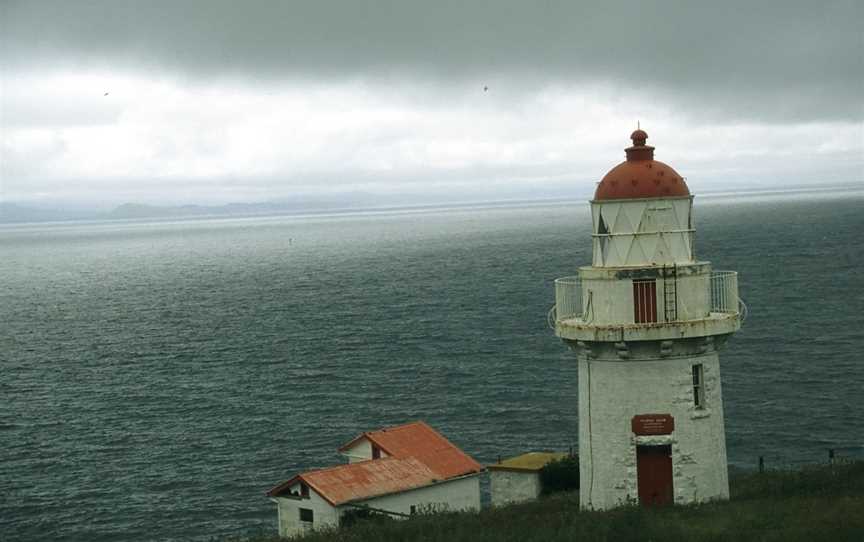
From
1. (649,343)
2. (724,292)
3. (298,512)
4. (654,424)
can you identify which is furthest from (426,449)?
(649,343)

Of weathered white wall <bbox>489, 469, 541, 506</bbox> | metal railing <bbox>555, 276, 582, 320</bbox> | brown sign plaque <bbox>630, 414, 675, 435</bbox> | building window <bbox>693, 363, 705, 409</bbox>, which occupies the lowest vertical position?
weathered white wall <bbox>489, 469, 541, 506</bbox>

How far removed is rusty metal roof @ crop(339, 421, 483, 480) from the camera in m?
38.0

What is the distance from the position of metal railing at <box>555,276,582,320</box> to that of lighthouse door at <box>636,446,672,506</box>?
9.79 feet

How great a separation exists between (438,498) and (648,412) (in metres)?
15.7

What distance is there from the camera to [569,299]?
2377cm

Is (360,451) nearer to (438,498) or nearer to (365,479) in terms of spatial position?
(365,479)

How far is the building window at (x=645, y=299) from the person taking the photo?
22406mm

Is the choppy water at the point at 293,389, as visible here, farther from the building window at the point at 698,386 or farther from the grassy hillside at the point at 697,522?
the building window at the point at 698,386

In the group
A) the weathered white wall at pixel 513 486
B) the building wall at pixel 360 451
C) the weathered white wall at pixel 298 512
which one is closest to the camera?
the weathered white wall at pixel 298 512

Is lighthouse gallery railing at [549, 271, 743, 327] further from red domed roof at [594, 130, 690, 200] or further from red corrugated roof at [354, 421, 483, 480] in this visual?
red corrugated roof at [354, 421, 483, 480]

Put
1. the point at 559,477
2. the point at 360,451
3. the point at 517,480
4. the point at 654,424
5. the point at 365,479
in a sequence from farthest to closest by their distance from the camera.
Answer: the point at 360,451 < the point at 517,480 < the point at 559,477 < the point at 365,479 < the point at 654,424

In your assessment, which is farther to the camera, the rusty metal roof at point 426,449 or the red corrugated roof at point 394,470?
the rusty metal roof at point 426,449

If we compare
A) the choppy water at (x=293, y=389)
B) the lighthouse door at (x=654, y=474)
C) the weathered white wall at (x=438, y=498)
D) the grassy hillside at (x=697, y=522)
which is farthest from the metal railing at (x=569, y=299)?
the choppy water at (x=293, y=389)

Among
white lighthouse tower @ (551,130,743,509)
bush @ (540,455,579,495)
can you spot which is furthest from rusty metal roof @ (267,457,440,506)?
white lighthouse tower @ (551,130,743,509)
